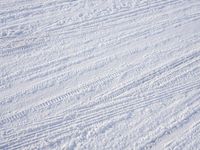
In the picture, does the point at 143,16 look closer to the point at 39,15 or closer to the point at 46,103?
the point at 39,15

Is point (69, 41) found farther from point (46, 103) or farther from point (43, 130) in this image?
point (43, 130)

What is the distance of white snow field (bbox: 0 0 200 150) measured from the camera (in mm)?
3107

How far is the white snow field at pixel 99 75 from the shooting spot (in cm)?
311

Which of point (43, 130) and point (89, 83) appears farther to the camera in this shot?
point (89, 83)

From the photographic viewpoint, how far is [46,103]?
322 centimetres

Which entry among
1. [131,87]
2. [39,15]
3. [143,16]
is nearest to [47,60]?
[39,15]

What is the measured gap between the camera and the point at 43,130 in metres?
3.06

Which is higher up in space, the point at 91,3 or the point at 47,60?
the point at 91,3

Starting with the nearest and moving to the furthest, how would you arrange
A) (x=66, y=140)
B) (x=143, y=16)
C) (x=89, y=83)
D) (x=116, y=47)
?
(x=66, y=140) < (x=89, y=83) < (x=116, y=47) < (x=143, y=16)

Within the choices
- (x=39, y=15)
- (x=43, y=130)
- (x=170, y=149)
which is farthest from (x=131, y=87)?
(x=39, y=15)

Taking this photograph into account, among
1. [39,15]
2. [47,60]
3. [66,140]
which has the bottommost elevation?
[66,140]

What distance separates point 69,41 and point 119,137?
103 cm

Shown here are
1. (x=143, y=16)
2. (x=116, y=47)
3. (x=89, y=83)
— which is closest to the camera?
(x=89, y=83)

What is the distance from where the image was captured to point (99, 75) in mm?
3428
